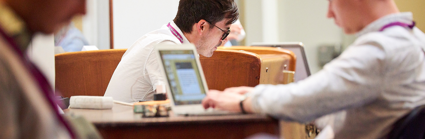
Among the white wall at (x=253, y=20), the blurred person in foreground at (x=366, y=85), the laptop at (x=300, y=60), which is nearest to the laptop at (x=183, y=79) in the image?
the blurred person in foreground at (x=366, y=85)

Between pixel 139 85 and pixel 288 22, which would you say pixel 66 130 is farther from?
pixel 288 22

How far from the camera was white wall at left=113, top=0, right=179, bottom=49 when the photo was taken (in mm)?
4055

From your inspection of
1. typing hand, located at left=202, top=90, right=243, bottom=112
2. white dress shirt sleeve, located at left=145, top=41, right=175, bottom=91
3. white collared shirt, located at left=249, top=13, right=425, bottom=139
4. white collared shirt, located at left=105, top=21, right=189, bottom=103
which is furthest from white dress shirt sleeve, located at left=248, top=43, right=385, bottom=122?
white collared shirt, located at left=105, top=21, right=189, bottom=103

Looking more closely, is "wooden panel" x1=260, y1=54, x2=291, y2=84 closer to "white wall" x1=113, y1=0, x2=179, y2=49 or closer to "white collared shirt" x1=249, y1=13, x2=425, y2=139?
"white collared shirt" x1=249, y1=13, x2=425, y2=139

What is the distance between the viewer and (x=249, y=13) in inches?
233

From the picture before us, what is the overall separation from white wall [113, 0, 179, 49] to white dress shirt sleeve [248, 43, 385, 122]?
331cm

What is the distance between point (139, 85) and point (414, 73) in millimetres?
1288

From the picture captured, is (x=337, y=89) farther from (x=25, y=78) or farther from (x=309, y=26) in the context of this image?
(x=309, y=26)

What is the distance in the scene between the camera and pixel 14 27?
0.65 m

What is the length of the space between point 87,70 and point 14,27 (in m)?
1.82

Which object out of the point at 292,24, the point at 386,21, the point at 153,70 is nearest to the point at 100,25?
the point at 153,70

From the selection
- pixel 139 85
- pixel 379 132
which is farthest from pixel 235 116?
pixel 139 85

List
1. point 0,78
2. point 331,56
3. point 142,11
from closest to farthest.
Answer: point 0,78, point 142,11, point 331,56

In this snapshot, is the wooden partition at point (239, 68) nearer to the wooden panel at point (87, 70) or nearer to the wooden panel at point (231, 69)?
the wooden panel at point (231, 69)
